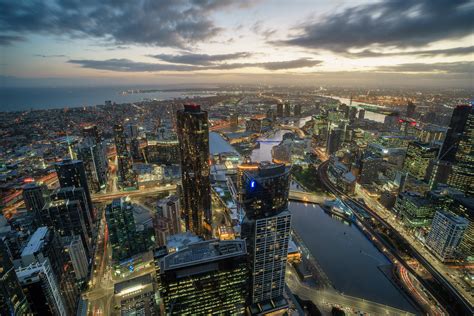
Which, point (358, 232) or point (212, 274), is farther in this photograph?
point (358, 232)

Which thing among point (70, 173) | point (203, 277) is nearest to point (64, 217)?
point (70, 173)

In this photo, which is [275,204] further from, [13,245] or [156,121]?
[156,121]

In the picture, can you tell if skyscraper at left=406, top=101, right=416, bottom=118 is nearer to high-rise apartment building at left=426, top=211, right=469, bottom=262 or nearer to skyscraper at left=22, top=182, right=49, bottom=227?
high-rise apartment building at left=426, top=211, right=469, bottom=262

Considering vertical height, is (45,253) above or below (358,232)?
above

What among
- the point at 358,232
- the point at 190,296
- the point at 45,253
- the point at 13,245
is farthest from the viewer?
the point at 358,232

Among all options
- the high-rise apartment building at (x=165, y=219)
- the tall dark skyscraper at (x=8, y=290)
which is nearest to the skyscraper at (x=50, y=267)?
the tall dark skyscraper at (x=8, y=290)

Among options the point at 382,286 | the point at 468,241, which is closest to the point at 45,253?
the point at 382,286

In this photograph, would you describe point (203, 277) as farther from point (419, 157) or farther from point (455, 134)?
point (455, 134)
